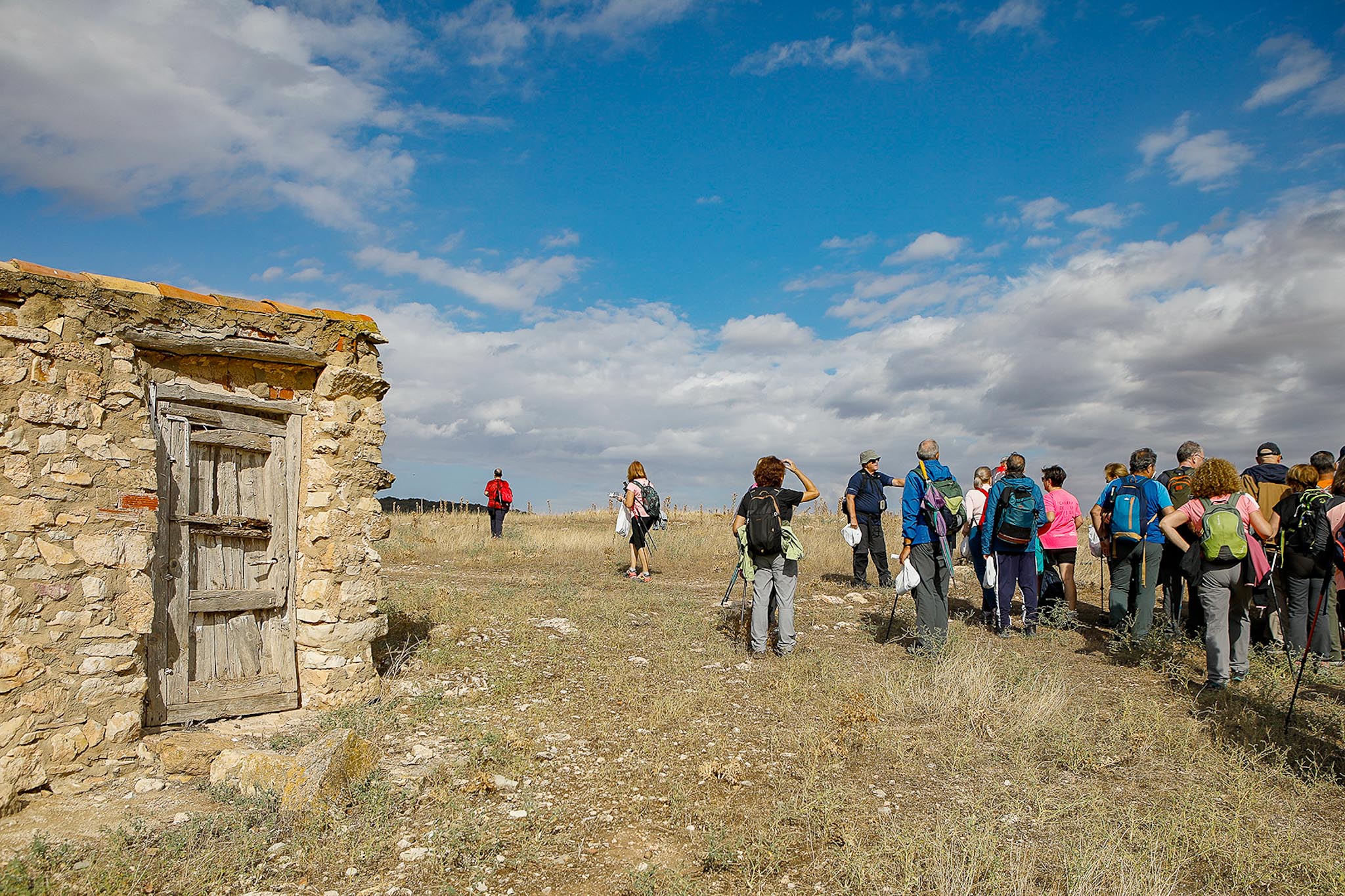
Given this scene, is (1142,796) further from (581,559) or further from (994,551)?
(581,559)

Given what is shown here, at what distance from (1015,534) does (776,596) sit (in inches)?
104

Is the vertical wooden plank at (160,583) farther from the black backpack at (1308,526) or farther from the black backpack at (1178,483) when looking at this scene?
the black backpack at (1178,483)

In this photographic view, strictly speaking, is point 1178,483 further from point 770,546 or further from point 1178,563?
point 770,546

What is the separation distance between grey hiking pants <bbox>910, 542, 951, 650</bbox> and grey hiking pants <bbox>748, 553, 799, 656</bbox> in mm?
1220

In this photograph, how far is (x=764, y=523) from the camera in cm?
739

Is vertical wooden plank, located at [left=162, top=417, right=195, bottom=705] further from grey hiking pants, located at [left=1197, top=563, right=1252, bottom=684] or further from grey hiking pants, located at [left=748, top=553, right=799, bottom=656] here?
grey hiking pants, located at [left=1197, top=563, right=1252, bottom=684]

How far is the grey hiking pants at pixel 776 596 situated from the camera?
7594 millimetres

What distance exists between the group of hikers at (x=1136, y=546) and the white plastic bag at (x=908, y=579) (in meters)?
0.01

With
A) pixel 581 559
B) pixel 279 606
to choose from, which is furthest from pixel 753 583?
pixel 581 559

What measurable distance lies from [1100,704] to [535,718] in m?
4.65

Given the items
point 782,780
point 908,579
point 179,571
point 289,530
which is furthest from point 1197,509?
point 179,571

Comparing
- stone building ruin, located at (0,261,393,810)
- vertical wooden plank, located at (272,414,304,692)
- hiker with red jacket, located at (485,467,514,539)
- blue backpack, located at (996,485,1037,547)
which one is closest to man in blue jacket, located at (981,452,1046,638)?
blue backpack, located at (996,485,1037,547)

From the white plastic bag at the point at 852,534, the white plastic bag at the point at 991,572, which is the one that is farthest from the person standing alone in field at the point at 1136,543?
the white plastic bag at the point at 852,534

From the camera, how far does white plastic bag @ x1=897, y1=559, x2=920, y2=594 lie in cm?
755
